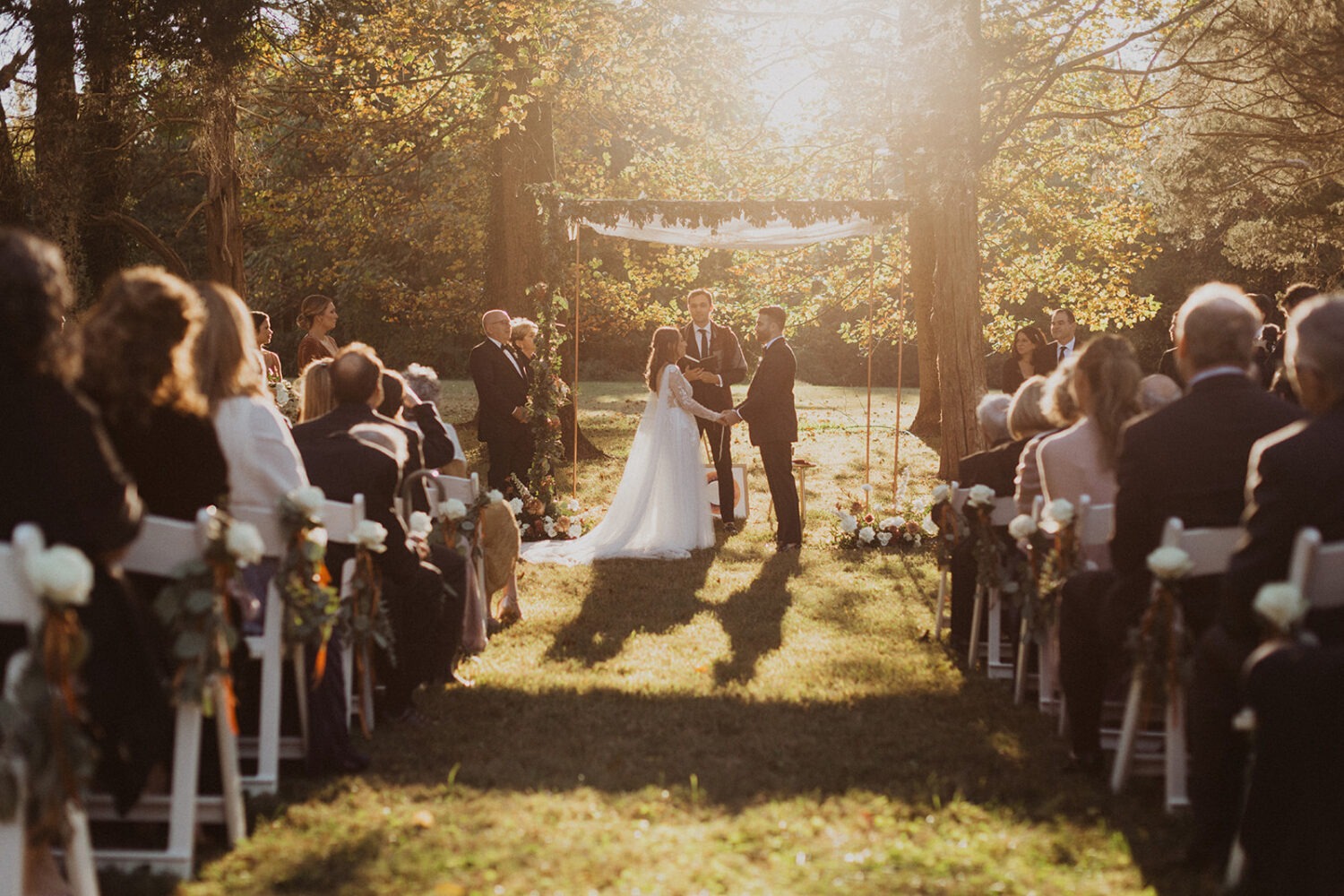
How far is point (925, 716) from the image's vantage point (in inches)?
237

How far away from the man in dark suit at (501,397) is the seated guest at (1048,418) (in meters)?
6.30

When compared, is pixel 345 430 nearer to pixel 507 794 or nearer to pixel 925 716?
pixel 507 794

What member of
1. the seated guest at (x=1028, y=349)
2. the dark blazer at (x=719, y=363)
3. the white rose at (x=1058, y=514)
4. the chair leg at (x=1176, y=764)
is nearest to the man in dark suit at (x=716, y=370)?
the dark blazer at (x=719, y=363)

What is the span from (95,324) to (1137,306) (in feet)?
71.3

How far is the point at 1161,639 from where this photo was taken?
4.25 meters

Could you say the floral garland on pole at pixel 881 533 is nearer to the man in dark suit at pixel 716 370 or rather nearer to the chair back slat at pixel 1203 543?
the man in dark suit at pixel 716 370

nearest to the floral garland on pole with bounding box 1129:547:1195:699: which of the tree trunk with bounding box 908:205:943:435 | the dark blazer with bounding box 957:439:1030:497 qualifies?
the dark blazer with bounding box 957:439:1030:497

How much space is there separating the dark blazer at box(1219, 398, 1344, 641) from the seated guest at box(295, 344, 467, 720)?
3.44 metres

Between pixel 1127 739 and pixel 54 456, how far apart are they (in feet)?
12.2

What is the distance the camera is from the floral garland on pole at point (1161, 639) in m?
4.20

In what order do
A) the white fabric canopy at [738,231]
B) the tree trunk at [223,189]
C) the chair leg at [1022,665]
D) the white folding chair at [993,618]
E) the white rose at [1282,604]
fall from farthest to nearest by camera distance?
the tree trunk at [223,189] < the white fabric canopy at [738,231] < the white folding chair at [993,618] < the chair leg at [1022,665] < the white rose at [1282,604]

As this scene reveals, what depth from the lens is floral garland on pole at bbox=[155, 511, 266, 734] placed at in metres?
3.68

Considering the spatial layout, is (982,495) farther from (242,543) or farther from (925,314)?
(925,314)

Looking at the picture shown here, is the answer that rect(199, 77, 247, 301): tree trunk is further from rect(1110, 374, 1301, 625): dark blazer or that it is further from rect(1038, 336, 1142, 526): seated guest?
rect(1110, 374, 1301, 625): dark blazer
